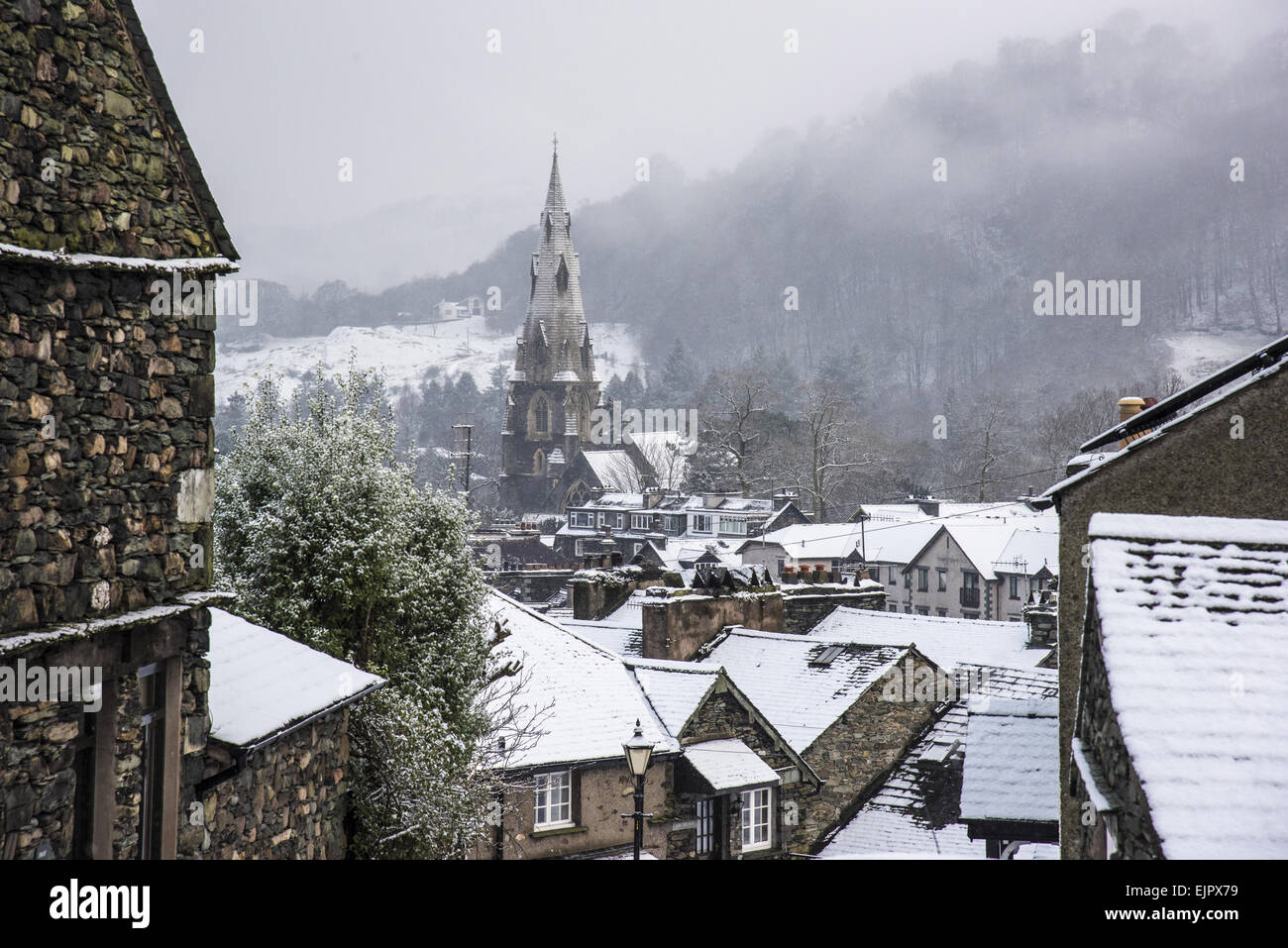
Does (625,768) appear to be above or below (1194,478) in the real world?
below

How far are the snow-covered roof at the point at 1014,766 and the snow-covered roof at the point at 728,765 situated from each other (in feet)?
19.9

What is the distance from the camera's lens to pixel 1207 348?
404ft

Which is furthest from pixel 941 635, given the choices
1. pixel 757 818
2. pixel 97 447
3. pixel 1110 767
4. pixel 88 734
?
pixel 97 447

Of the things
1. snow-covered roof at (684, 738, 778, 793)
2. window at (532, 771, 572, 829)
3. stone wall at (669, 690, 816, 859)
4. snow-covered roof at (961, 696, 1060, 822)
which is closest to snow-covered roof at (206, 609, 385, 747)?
snow-covered roof at (961, 696, 1060, 822)

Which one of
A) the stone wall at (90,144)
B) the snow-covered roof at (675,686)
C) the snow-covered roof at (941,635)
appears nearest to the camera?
the stone wall at (90,144)

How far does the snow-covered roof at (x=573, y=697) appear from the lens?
56.4 ft

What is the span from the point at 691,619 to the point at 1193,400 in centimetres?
1564

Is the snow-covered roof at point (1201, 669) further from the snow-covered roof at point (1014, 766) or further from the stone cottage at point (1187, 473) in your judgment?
the snow-covered roof at point (1014, 766)

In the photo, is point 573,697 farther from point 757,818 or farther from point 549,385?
point 549,385

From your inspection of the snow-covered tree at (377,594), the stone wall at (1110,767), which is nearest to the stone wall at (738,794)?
the snow-covered tree at (377,594)

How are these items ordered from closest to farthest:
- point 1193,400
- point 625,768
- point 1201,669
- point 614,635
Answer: point 1201,669
point 1193,400
point 625,768
point 614,635

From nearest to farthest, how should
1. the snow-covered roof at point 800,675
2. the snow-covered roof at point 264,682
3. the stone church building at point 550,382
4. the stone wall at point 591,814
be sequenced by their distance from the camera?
1. the snow-covered roof at point 264,682
2. the stone wall at point 591,814
3. the snow-covered roof at point 800,675
4. the stone church building at point 550,382

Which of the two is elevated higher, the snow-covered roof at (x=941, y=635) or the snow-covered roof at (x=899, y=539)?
the snow-covered roof at (x=899, y=539)
